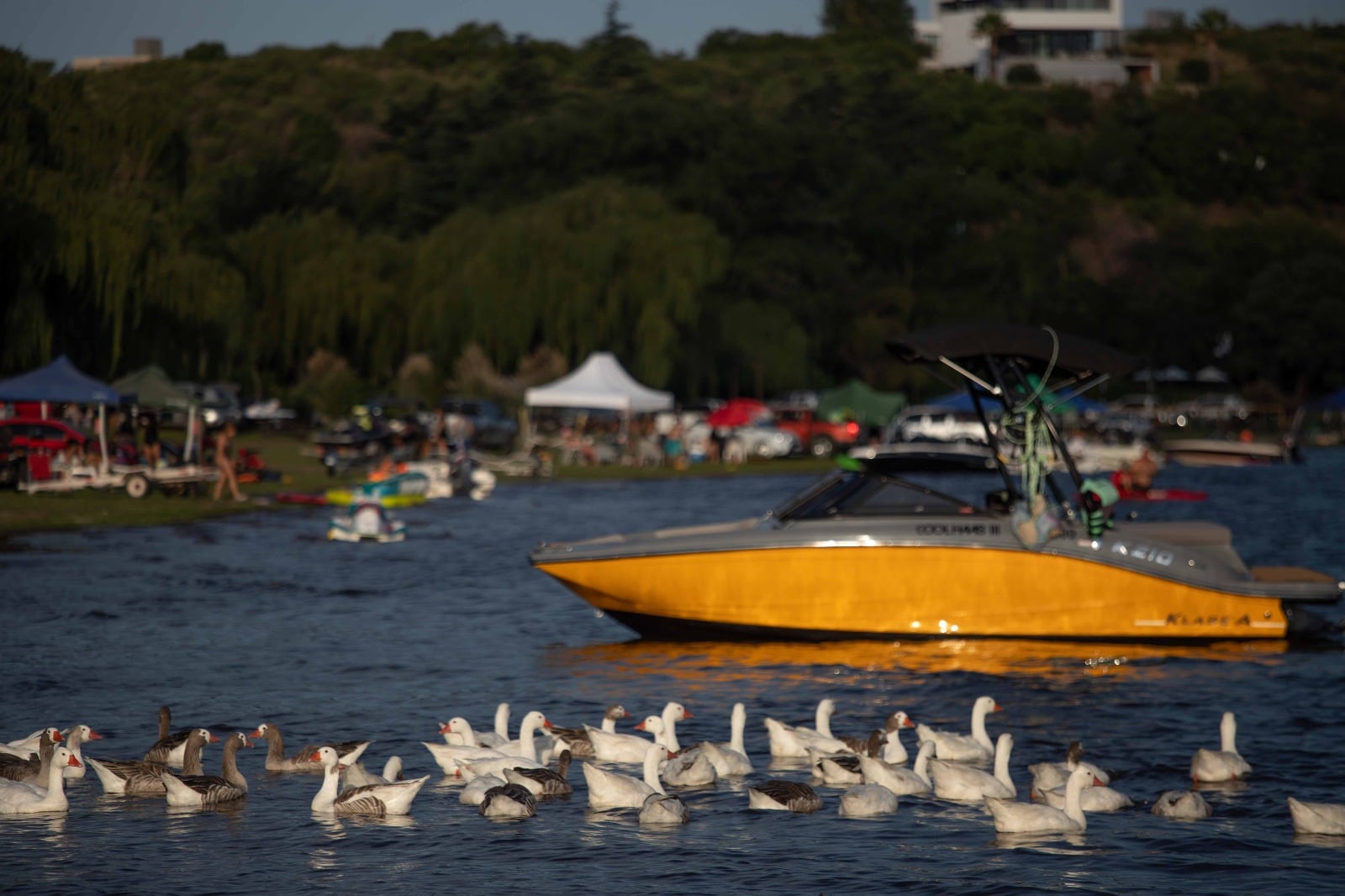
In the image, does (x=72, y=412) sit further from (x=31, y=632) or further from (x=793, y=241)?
(x=793, y=241)

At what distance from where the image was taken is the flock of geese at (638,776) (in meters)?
11.4

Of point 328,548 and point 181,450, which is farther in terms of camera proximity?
point 181,450

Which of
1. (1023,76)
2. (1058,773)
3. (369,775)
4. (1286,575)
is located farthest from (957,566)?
(1023,76)

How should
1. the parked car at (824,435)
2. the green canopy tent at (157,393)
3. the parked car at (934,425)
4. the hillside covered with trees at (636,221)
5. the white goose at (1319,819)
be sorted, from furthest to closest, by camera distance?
1. the parked car at (934,425)
2. the parked car at (824,435)
3. the hillside covered with trees at (636,221)
4. the green canopy tent at (157,393)
5. the white goose at (1319,819)

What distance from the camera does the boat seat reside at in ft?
57.8

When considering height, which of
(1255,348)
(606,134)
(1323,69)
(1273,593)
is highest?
(1323,69)

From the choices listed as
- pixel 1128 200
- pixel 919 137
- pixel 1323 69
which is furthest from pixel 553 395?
Result: pixel 1323 69

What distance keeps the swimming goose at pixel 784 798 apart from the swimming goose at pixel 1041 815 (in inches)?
48.6

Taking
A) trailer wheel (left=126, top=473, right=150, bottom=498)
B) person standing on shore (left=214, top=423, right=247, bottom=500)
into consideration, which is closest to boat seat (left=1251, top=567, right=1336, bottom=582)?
person standing on shore (left=214, top=423, right=247, bottom=500)

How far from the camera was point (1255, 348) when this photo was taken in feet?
312

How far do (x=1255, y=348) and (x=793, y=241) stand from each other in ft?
88.1

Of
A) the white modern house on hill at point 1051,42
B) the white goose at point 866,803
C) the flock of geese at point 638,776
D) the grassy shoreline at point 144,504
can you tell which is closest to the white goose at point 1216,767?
the flock of geese at point 638,776

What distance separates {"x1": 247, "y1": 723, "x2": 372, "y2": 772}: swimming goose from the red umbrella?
49.7 m

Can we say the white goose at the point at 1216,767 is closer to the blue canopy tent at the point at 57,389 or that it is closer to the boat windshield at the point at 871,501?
the boat windshield at the point at 871,501
